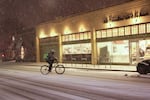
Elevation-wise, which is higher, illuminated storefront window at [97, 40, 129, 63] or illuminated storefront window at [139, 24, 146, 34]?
illuminated storefront window at [139, 24, 146, 34]

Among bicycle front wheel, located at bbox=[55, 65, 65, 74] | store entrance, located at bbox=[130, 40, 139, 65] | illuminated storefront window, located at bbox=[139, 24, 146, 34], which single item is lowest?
bicycle front wheel, located at bbox=[55, 65, 65, 74]

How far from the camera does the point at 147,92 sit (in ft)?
44.4

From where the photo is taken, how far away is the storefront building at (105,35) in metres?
32.0

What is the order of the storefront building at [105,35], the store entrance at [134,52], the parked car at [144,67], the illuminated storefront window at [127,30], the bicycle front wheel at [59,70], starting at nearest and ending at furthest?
the parked car at [144,67] < the bicycle front wheel at [59,70] < the storefront building at [105,35] < the store entrance at [134,52] < the illuminated storefront window at [127,30]

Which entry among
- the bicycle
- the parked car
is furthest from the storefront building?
the bicycle

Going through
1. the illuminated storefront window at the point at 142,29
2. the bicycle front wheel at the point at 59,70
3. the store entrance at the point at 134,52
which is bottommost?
the bicycle front wheel at the point at 59,70

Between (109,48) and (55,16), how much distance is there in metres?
16.0

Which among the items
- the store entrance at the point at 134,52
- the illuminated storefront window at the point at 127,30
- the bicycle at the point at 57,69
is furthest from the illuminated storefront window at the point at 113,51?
the bicycle at the point at 57,69

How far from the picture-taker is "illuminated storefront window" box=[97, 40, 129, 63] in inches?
1352

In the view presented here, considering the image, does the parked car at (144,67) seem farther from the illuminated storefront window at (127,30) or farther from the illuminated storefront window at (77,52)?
the illuminated storefront window at (77,52)

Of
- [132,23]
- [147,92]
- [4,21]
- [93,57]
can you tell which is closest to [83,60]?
[93,57]

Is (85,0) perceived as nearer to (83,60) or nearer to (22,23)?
(83,60)

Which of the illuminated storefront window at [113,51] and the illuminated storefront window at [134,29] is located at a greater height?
the illuminated storefront window at [134,29]

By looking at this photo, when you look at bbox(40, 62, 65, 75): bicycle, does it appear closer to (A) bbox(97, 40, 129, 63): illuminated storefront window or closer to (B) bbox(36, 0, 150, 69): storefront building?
(B) bbox(36, 0, 150, 69): storefront building
